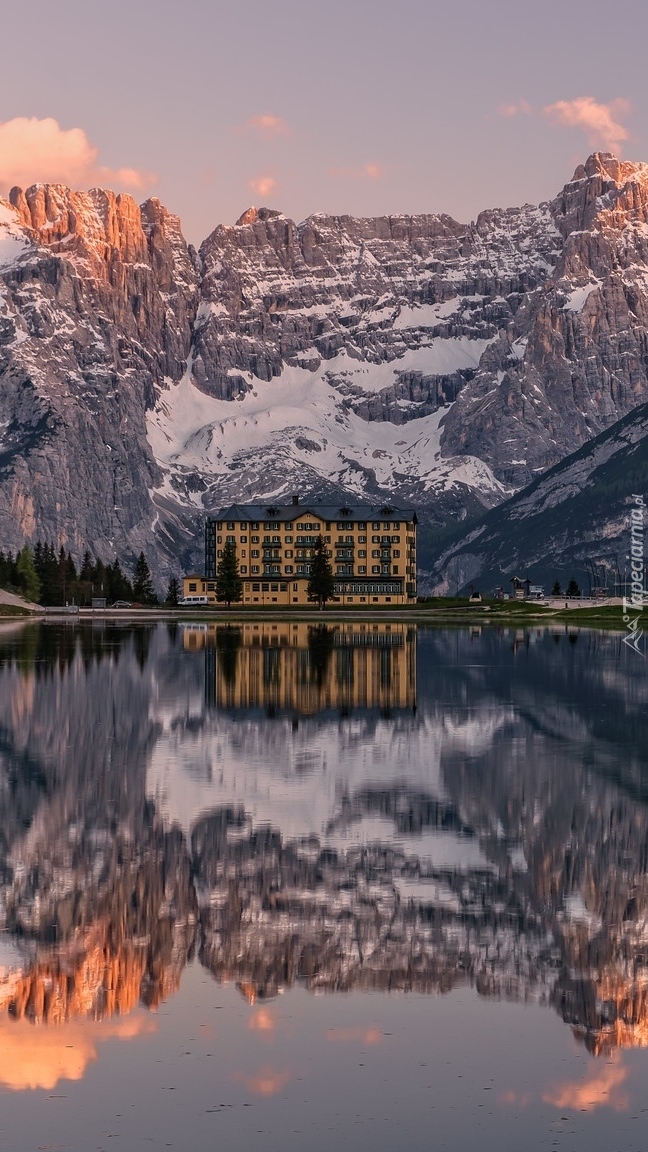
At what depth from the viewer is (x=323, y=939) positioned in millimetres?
29531

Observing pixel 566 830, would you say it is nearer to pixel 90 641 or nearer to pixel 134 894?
pixel 134 894

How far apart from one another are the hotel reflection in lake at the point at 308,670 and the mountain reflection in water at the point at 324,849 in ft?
3.10

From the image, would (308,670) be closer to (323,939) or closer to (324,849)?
(324,849)

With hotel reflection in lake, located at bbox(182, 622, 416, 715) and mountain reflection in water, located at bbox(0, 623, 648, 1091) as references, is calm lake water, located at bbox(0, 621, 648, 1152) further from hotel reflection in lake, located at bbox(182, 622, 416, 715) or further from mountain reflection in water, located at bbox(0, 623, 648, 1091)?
hotel reflection in lake, located at bbox(182, 622, 416, 715)

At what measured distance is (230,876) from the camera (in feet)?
115

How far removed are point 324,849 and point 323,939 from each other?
8752mm

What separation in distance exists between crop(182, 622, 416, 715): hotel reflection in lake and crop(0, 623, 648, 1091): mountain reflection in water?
37.2 inches

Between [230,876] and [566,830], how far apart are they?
1007 centimetres

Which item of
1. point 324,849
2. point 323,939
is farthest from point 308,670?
point 323,939

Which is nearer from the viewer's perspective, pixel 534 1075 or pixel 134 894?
pixel 534 1075

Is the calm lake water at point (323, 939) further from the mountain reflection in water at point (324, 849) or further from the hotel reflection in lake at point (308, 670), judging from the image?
the hotel reflection in lake at point (308, 670)

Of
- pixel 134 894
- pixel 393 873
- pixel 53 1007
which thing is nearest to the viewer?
pixel 53 1007

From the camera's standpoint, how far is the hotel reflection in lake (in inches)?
3103

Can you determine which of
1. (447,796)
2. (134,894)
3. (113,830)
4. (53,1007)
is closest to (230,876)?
(134,894)
